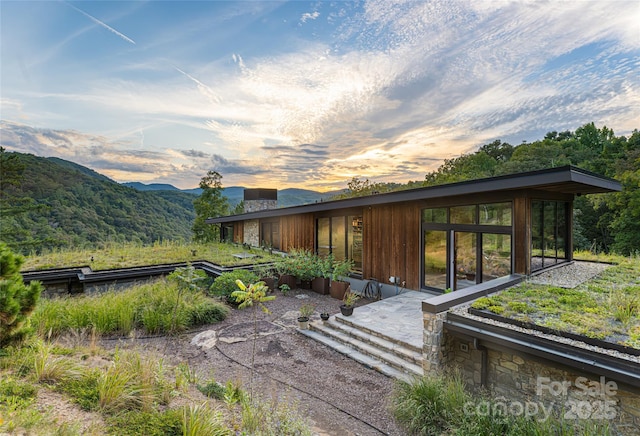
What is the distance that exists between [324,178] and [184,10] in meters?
17.2

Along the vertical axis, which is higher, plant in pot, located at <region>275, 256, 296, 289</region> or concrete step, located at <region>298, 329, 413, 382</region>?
plant in pot, located at <region>275, 256, 296, 289</region>

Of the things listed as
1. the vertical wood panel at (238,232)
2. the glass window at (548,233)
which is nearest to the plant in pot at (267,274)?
the glass window at (548,233)

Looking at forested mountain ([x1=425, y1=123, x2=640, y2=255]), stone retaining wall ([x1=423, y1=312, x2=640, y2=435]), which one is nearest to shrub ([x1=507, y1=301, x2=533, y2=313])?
stone retaining wall ([x1=423, y1=312, x2=640, y2=435])

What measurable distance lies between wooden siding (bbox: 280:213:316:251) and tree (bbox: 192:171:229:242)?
600 inches

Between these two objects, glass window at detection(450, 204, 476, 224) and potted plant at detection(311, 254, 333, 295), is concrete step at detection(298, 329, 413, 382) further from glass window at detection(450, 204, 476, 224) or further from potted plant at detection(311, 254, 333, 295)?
glass window at detection(450, 204, 476, 224)

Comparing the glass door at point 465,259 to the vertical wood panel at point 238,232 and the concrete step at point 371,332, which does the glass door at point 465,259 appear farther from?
the vertical wood panel at point 238,232

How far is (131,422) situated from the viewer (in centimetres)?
277

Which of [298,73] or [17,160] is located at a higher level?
[298,73]

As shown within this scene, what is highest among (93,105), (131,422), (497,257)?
(93,105)

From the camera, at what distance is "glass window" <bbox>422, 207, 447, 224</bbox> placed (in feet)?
26.0

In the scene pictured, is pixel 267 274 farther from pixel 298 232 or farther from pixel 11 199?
pixel 11 199

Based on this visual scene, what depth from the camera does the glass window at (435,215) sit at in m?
7.91

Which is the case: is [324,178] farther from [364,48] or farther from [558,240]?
[558,240]

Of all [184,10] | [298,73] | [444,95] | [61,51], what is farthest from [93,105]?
[444,95]
